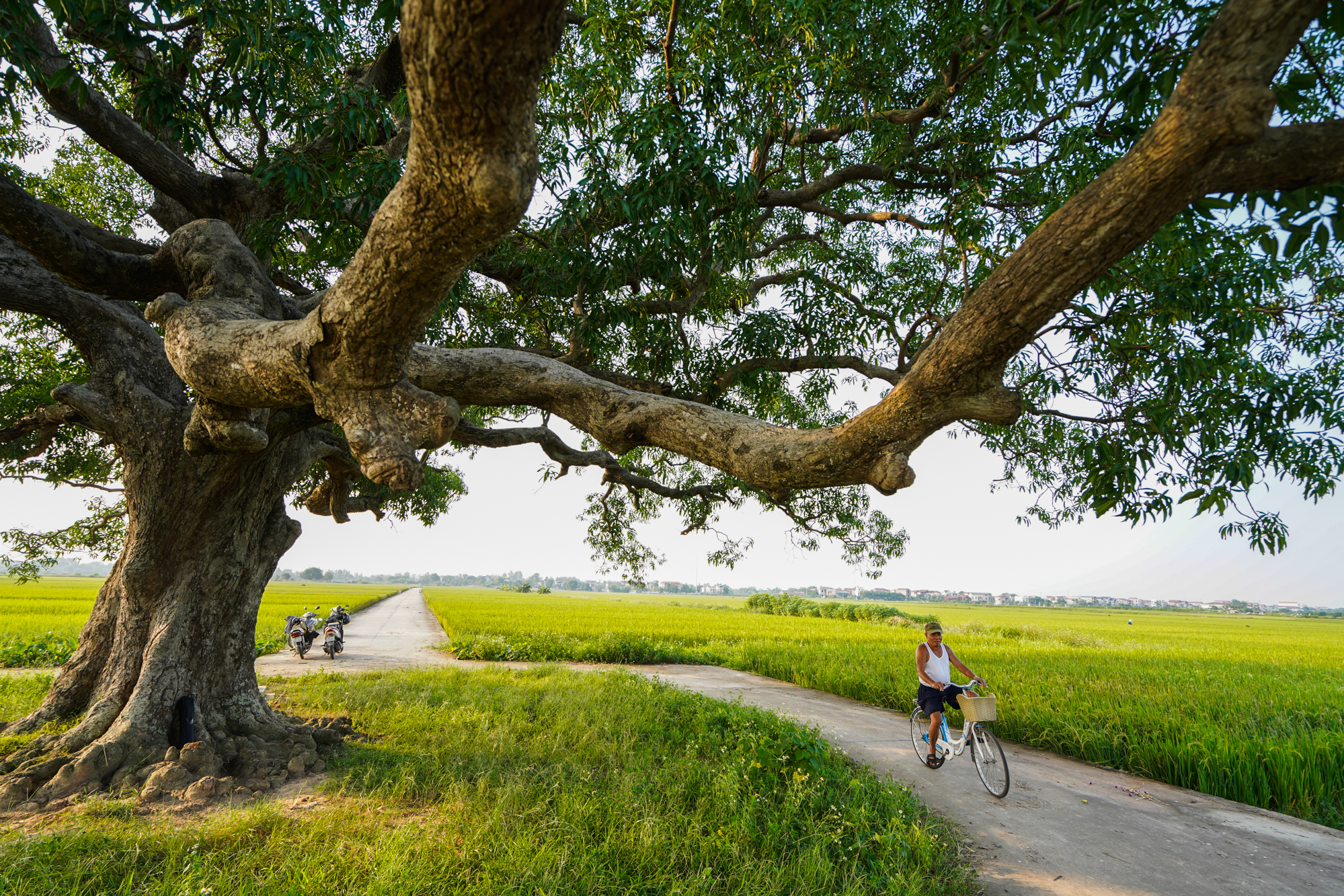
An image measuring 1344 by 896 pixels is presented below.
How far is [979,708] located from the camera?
18.2ft

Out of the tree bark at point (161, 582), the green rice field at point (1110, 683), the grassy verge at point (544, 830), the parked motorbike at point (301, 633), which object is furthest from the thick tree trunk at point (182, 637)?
the green rice field at point (1110, 683)

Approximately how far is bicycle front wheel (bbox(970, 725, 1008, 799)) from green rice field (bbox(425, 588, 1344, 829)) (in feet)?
9.07

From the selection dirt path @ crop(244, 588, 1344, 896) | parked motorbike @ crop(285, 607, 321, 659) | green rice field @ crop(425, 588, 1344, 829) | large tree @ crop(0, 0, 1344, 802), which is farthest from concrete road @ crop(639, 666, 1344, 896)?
Result: parked motorbike @ crop(285, 607, 321, 659)

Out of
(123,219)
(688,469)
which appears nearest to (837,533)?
(688,469)

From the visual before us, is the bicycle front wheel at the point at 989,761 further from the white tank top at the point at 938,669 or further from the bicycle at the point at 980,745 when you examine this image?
the white tank top at the point at 938,669

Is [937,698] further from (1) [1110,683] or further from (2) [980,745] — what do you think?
(1) [1110,683]

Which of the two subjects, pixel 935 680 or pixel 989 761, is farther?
pixel 935 680

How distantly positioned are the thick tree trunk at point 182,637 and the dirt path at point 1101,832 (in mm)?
5697

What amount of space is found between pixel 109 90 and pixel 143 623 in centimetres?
493

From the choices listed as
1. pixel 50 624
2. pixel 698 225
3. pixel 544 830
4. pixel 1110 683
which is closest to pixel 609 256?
pixel 698 225

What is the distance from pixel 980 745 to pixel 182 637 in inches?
307

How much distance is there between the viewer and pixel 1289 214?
230cm

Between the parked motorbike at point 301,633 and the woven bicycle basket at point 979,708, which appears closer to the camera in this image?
the woven bicycle basket at point 979,708

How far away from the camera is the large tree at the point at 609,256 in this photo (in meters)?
2.11
